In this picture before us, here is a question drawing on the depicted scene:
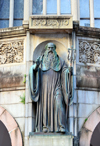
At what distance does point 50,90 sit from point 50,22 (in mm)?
2253

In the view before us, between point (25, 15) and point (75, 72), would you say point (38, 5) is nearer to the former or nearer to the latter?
point (25, 15)

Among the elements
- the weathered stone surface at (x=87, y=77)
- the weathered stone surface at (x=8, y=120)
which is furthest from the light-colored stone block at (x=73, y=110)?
the weathered stone surface at (x=8, y=120)

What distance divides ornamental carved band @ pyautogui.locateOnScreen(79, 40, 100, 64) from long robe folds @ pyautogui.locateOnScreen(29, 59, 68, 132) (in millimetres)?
1033

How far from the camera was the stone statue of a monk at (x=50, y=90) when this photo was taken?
37.1 ft

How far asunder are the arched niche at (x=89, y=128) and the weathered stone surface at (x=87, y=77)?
0.85m

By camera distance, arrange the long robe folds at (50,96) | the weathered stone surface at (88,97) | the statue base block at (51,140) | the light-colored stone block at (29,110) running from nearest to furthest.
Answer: the statue base block at (51,140), the long robe folds at (50,96), the light-colored stone block at (29,110), the weathered stone surface at (88,97)

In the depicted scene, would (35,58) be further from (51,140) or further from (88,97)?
(51,140)

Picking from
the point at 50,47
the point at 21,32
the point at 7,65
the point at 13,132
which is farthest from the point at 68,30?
the point at 13,132

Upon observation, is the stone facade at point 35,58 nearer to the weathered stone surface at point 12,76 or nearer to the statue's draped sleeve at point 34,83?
the weathered stone surface at point 12,76

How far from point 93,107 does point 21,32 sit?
349cm

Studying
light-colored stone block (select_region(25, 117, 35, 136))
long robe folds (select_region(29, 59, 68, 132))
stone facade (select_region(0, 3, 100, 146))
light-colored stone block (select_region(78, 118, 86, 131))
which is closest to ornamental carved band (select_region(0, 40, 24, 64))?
stone facade (select_region(0, 3, 100, 146))

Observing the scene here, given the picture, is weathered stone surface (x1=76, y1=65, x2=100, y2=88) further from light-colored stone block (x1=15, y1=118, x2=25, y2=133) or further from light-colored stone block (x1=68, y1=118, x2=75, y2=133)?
light-colored stone block (x1=15, y1=118, x2=25, y2=133)

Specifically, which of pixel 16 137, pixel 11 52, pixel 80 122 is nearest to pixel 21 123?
pixel 16 137

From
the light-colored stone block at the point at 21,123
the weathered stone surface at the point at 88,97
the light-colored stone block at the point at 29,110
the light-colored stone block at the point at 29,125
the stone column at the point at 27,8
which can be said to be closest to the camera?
the light-colored stone block at the point at 29,125
